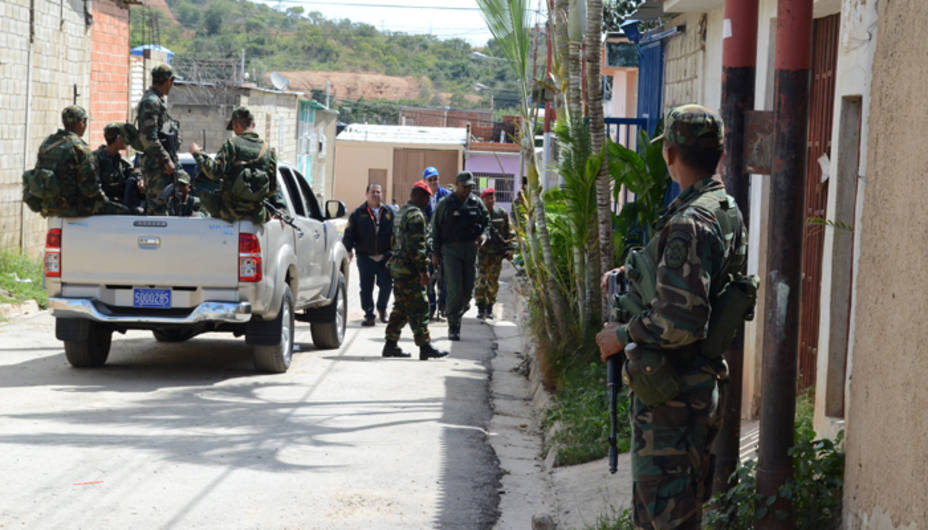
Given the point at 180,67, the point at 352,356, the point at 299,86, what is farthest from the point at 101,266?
the point at 299,86

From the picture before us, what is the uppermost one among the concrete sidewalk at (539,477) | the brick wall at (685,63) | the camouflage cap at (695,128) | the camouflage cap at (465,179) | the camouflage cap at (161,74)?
the brick wall at (685,63)

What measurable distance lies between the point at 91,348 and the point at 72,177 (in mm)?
1548

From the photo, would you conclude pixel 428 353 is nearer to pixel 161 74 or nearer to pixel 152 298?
pixel 152 298

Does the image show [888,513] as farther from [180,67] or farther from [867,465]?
[180,67]

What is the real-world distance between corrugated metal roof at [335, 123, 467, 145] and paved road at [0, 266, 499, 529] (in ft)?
145

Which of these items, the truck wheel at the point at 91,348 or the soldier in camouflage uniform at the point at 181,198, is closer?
the truck wheel at the point at 91,348

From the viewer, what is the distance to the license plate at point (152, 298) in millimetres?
9797

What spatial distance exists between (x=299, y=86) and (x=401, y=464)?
96513 millimetres

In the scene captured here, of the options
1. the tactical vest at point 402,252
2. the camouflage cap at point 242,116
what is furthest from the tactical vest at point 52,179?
the tactical vest at point 402,252

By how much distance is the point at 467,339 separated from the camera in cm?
1477

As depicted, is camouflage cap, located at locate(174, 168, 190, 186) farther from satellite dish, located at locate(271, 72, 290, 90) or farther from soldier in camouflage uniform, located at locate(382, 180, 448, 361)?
satellite dish, located at locate(271, 72, 290, 90)

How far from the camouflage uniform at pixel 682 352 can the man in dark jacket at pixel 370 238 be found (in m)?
11.3

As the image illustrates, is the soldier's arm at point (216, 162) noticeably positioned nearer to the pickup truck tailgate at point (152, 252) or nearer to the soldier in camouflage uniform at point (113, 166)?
the pickup truck tailgate at point (152, 252)

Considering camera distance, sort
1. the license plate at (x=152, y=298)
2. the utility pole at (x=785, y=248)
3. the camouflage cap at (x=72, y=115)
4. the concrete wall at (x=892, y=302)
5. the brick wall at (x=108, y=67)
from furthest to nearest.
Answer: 1. the brick wall at (x=108, y=67)
2. the camouflage cap at (x=72, y=115)
3. the license plate at (x=152, y=298)
4. the utility pole at (x=785, y=248)
5. the concrete wall at (x=892, y=302)
